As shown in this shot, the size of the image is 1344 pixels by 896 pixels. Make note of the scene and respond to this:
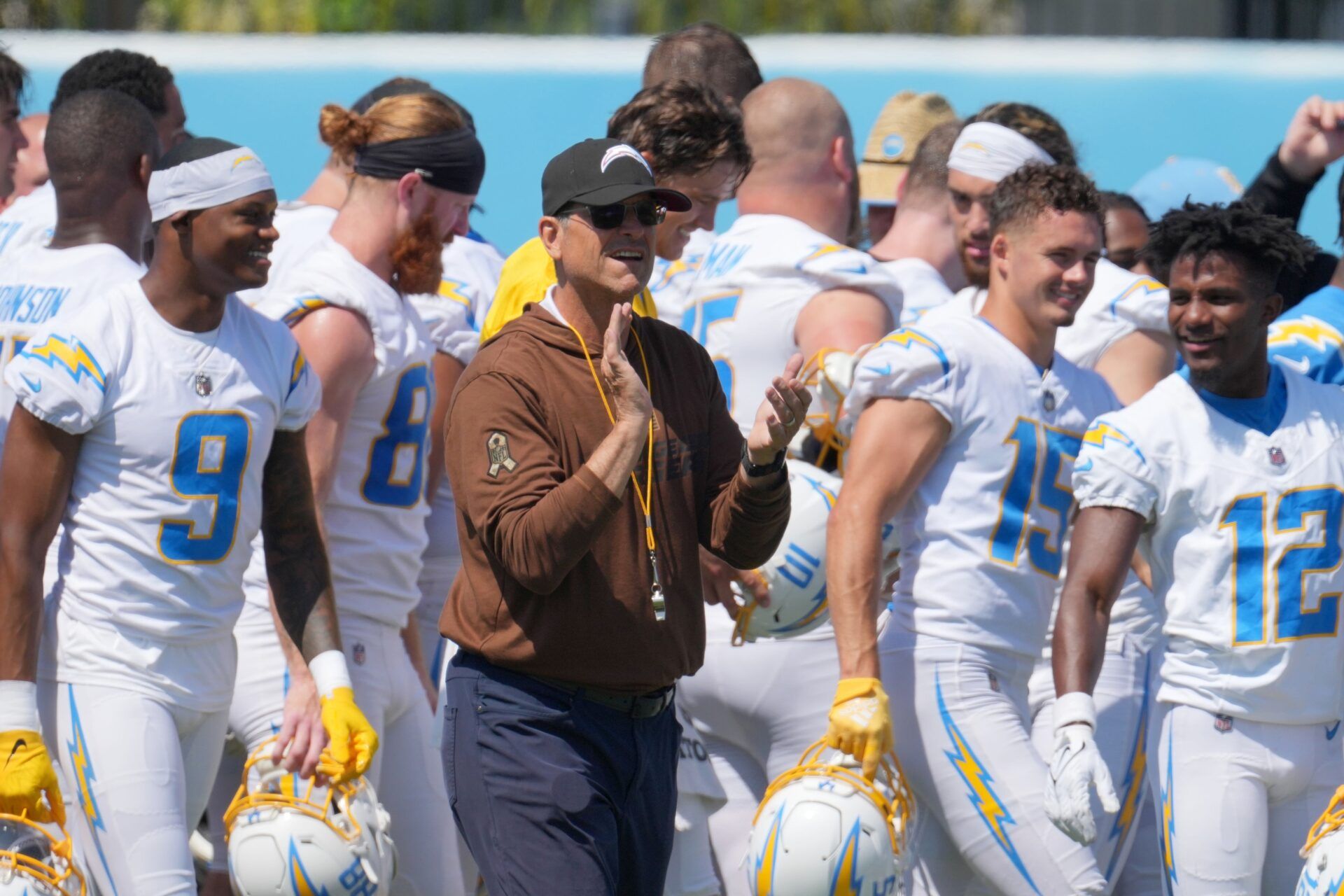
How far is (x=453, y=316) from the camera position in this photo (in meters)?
5.84

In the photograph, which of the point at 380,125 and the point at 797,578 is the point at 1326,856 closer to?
the point at 797,578

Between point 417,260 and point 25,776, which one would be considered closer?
Answer: point 25,776

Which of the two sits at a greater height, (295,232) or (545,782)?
(295,232)

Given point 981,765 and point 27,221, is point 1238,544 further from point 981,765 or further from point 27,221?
point 27,221

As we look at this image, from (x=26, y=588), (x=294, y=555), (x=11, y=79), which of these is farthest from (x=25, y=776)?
(x=11, y=79)

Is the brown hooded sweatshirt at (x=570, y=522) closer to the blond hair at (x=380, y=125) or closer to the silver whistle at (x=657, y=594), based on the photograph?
the silver whistle at (x=657, y=594)

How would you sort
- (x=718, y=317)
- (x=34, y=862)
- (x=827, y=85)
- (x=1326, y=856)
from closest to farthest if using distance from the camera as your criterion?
(x=34, y=862)
(x=1326, y=856)
(x=718, y=317)
(x=827, y=85)

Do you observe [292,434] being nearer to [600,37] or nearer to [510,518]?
[510,518]

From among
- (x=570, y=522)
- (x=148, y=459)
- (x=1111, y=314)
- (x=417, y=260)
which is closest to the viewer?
(x=570, y=522)

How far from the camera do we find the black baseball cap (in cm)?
348

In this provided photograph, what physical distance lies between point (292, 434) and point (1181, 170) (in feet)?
16.0

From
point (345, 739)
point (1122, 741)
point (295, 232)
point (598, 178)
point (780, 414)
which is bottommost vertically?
point (1122, 741)

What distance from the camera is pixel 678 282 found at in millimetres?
5898

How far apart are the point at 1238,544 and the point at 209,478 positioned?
231 centimetres
